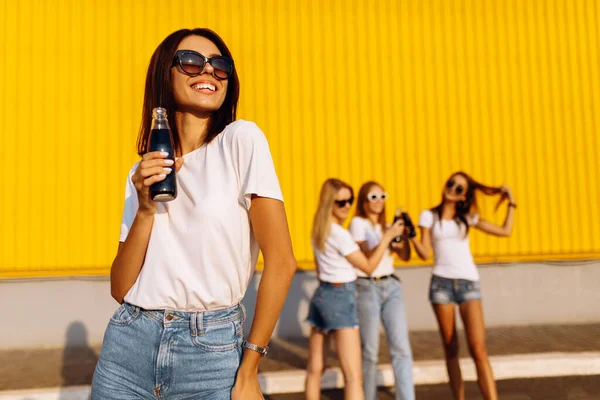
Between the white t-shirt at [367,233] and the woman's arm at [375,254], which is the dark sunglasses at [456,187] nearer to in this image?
A: the woman's arm at [375,254]

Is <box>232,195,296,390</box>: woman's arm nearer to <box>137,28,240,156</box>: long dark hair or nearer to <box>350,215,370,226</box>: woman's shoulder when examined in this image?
<box>137,28,240,156</box>: long dark hair

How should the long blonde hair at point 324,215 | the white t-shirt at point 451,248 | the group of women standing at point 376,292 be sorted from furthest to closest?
the white t-shirt at point 451,248 → the long blonde hair at point 324,215 → the group of women standing at point 376,292

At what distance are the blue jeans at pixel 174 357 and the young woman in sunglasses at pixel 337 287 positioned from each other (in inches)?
118

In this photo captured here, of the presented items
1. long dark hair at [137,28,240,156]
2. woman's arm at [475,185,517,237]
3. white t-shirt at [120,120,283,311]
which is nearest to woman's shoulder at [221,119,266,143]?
white t-shirt at [120,120,283,311]

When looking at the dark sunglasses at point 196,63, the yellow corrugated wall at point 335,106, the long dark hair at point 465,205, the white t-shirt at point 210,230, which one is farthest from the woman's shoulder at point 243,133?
the yellow corrugated wall at point 335,106

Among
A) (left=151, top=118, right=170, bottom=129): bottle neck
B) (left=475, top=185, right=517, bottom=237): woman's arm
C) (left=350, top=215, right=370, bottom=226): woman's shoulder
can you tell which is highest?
(left=151, top=118, right=170, bottom=129): bottle neck

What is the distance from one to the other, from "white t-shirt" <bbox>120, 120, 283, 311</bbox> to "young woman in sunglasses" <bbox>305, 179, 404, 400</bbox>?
300cm

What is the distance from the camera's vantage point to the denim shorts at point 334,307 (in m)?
4.29

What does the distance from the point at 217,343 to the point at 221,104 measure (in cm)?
75

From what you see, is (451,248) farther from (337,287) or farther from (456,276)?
(337,287)

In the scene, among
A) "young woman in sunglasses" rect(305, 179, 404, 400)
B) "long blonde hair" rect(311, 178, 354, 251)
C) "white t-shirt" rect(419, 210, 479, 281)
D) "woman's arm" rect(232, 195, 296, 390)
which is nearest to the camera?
"woman's arm" rect(232, 195, 296, 390)

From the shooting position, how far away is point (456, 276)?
186 inches

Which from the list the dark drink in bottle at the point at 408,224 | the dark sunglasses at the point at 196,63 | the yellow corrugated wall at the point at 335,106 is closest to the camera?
the dark sunglasses at the point at 196,63

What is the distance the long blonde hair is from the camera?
15.1 feet
